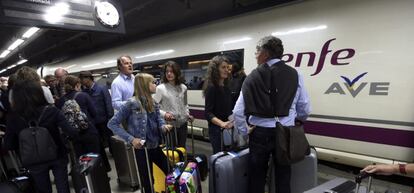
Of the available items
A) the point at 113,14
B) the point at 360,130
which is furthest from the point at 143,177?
the point at 113,14

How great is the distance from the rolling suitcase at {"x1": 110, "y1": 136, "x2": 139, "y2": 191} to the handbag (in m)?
1.84

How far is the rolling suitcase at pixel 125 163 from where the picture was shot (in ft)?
9.71

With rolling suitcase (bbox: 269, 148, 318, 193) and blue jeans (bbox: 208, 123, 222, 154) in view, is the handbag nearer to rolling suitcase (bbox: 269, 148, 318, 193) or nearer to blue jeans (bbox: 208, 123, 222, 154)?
rolling suitcase (bbox: 269, 148, 318, 193)

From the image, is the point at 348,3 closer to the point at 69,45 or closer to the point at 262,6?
the point at 262,6

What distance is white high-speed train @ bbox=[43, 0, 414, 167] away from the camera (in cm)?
263

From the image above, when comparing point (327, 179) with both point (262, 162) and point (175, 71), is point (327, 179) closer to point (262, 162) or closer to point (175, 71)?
point (262, 162)

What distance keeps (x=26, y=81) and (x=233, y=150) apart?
1.95 meters

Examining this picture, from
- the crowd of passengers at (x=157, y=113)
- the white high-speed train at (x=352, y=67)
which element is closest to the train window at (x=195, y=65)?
the white high-speed train at (x=352, y=67)

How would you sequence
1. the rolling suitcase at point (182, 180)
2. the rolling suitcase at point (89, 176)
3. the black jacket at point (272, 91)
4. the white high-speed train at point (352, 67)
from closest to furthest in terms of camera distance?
the black jacket at point (272, 91) → the rolling suitcase at point (182, 180) → the rolling suitcase at point (89, 176) → the white high-speed train at point (352, 67)

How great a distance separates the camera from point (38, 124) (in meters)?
2.10

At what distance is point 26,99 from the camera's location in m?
2.05

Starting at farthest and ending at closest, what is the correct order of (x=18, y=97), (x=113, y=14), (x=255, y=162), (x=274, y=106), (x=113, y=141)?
(x=113, y=14) < (x=113, y=141) < (x=18, y=97) < (x=255, y=162) < (x=274, y=106)

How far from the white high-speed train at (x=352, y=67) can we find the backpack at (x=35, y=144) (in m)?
2.97

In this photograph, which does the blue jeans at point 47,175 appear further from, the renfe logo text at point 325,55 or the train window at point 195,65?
the renfe logo text at point 325,55
